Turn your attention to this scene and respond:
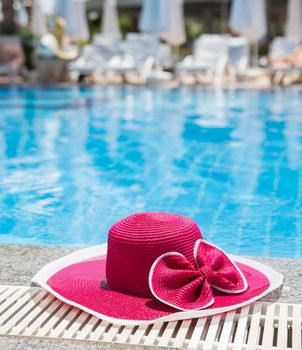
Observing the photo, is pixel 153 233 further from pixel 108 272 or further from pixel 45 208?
pixel 45 208

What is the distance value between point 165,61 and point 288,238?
44.4 feet

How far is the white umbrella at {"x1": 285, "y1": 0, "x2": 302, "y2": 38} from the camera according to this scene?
15820 millimetres

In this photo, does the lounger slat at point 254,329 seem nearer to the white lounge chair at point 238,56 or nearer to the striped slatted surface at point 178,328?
the striped slatted surface at point 178,328

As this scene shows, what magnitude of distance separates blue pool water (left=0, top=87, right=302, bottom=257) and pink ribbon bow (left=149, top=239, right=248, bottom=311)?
4.19 ft

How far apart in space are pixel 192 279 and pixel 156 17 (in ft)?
47.1

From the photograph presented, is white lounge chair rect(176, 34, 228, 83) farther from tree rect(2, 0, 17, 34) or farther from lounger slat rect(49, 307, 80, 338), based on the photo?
lounger slat rect(49, 307, 80, 338)

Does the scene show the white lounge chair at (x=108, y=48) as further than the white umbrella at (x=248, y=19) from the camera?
Yes

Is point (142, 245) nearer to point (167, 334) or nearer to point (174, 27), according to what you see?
point (167, 334)

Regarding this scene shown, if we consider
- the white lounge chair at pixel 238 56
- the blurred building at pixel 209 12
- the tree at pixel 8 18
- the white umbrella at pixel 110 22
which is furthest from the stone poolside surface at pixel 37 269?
the blurred building at pixel 209 12

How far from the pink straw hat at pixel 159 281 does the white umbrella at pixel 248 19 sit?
1334 cm

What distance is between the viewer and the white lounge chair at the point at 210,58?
45.9 feet

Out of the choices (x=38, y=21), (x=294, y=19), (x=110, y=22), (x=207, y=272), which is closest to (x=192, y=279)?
(x=207, y=272)

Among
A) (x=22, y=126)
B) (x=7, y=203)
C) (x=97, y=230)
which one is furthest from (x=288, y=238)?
(x=22, y=126)

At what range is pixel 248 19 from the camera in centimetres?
1502
